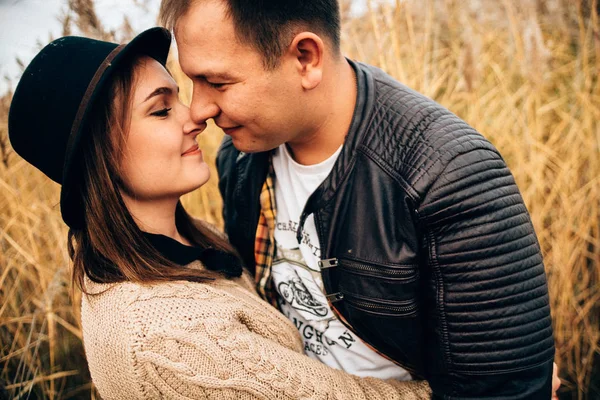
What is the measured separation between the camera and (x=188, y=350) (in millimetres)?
1302

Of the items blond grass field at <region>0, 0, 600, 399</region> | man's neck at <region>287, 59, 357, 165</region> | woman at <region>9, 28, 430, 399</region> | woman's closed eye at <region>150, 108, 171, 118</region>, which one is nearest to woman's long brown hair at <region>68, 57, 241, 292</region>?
woman at <region>9, 28, 430, 399</region>

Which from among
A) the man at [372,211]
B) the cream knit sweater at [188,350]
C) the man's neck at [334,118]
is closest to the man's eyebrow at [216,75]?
the man at [372,211]

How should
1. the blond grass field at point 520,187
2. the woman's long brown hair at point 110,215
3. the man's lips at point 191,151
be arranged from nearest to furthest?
the woman's long brown hair at point 110,215, the man's lips at point 191,151, the blond grass field at point 520,187

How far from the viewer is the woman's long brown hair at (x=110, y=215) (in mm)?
1515

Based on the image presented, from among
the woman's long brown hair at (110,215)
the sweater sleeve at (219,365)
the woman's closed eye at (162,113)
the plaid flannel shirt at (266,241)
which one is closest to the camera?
the sweater sleeve at (219,365)

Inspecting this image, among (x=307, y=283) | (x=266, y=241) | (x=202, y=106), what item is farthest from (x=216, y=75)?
(x=307, y=283)

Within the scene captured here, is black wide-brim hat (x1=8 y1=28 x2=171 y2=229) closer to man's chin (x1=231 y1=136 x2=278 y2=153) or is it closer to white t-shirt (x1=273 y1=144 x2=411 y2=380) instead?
man's chin (x1=231 y1=136 x2=278 y2=153)

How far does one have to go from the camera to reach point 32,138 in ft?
4.88

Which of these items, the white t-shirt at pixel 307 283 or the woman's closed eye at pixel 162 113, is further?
the white t-shirt at pixel 307 283

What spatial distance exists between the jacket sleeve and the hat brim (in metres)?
1.08

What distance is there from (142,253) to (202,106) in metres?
0.58

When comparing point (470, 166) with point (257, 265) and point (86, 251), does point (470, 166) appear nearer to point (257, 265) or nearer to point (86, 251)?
point (257, 265)

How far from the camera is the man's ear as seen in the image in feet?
5.13

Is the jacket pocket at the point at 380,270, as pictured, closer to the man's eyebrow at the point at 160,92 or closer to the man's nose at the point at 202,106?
the man's nose at the point at 202,106
